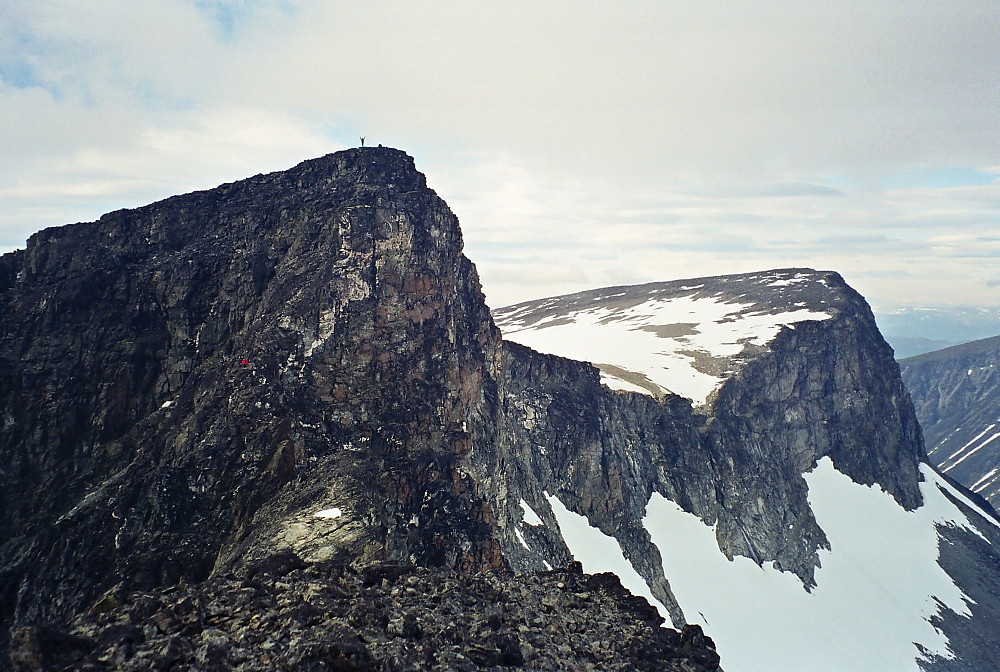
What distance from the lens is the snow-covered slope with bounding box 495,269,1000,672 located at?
7550 cm

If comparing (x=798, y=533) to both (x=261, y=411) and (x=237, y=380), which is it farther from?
(x=237, y=380)

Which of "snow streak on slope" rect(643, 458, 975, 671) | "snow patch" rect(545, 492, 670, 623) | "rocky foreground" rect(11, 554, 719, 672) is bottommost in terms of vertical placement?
"snow streak on slope" rect(643, 458, 975, 671)

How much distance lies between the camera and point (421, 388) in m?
38.6

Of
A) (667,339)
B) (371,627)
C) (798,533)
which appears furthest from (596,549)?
(667,339)

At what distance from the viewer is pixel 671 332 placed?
423ft

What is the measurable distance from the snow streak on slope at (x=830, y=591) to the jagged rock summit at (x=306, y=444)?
56cm

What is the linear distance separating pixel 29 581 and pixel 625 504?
200 feet

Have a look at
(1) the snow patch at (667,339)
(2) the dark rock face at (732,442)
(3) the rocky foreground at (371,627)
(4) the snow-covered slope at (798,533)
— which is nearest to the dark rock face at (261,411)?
(3) the rocky foreground at (371,627)

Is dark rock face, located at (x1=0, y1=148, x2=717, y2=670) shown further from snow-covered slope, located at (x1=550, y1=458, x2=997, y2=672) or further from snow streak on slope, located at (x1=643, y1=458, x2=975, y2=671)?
snow streak on slope, located at (x1=643, y1=458, x2=975, y2=671)

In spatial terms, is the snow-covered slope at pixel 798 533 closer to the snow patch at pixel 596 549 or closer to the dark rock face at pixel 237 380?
the snow patch at pixel 596 549

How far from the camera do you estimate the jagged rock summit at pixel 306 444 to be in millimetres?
24344

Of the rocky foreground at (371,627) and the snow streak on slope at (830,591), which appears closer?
the rocky foreground at (371,627)

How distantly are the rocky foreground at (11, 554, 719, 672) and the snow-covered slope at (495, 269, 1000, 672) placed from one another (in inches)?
1459

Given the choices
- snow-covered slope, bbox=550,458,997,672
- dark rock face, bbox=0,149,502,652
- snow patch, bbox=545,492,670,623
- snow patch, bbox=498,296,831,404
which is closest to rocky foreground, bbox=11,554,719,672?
dark rock face, bbox=0,149,502,652
